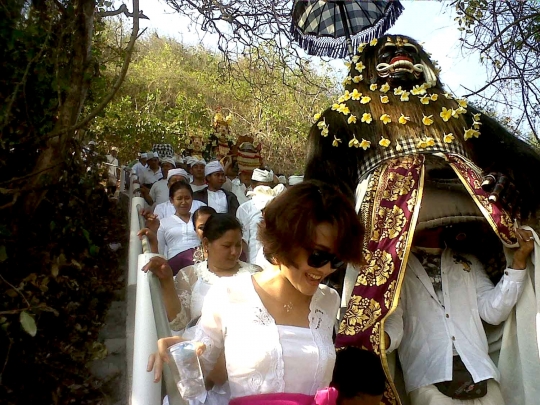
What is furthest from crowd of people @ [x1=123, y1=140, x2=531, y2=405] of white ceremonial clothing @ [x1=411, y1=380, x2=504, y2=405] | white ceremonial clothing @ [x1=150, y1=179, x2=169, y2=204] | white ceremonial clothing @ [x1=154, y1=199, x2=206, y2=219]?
white ceremonial clothing @ [x1=150, y1=179, x2=169, y2=204]

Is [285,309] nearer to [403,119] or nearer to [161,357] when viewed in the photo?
[161,357]

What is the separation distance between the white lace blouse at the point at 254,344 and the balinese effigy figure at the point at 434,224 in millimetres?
850

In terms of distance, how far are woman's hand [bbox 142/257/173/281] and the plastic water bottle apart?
2.05 feet

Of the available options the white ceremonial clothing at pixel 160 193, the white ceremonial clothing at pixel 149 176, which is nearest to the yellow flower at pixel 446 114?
the white ceremonial clothing at pixel 160 193

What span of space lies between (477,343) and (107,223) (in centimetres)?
512

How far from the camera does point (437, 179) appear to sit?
2.94m

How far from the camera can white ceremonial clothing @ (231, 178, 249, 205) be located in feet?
19.6

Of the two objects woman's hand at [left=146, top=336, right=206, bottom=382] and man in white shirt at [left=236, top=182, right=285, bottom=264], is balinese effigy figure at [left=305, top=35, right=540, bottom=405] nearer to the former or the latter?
woman's hand at [left=146, top=336, right=206, bottom=382]

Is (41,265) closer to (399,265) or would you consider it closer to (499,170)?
(399,265)

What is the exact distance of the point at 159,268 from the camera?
2244 mm

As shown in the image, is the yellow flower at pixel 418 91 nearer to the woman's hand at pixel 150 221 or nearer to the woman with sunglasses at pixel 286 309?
the woman with sunglasses at pixel 286 309

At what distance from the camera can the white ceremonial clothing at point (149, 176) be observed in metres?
8.47

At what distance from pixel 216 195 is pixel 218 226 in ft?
8.09

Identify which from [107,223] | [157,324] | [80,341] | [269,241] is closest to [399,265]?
[269,241]
